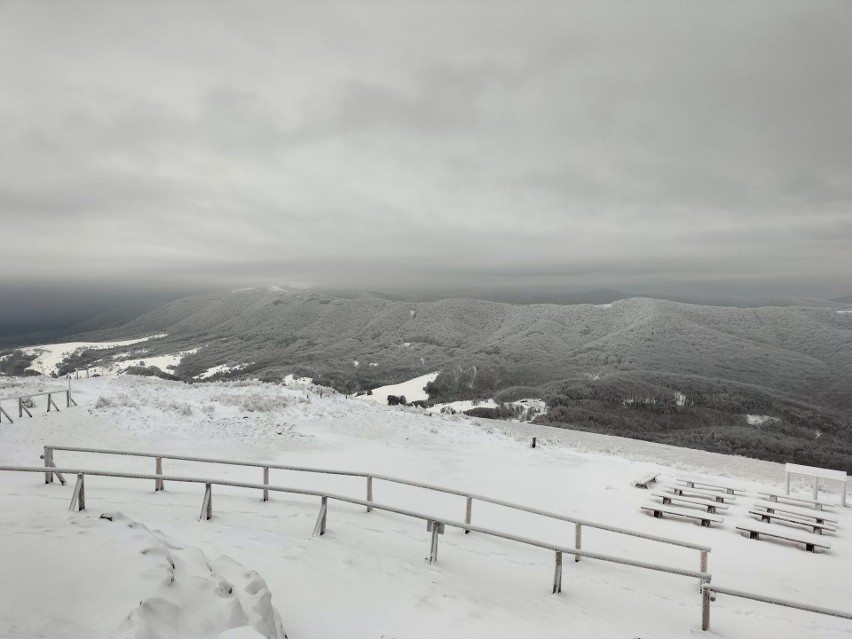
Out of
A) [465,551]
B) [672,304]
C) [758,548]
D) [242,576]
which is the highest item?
[672,304]

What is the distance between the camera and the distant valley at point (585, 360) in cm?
4228

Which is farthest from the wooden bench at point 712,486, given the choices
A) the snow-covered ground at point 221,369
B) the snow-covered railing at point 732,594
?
the snow-covered ground at point 221,369

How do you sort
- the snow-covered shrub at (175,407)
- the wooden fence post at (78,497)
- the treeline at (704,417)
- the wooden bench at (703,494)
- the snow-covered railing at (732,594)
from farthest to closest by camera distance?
the treeline at (704,417), the snow-covered shrub at (175,407), the wooden bench at (703,494), the wooden fence post at (78,497), the snow-covered railing at (732,594)

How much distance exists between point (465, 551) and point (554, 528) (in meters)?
3.25

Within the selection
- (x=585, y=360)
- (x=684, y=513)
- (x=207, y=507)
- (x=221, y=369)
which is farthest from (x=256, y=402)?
(x=221, y=369)

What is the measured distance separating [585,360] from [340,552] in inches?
2734

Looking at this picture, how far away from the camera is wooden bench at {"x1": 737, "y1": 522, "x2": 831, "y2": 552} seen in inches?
381

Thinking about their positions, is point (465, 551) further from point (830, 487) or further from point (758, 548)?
point (830, 487)

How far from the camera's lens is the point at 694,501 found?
39.0 feet

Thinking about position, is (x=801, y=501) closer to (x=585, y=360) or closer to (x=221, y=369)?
(x=585, y=360)

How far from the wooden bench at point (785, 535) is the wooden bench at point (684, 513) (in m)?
0.54

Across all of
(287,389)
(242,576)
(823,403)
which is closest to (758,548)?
(242,576)

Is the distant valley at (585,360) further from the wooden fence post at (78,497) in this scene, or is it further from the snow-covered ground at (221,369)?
the wooden fence post at (78,497)

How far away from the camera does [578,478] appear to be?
14.6m
